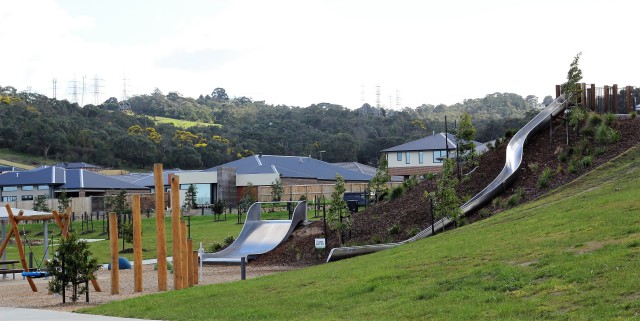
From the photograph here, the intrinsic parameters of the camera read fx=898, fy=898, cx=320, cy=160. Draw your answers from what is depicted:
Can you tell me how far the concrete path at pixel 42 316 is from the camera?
16672 millimetres

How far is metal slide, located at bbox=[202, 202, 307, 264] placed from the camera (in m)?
34.1

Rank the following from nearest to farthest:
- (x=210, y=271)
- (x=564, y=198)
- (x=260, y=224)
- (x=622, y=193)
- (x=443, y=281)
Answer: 1. (x=443, y=281)
2. (x=622, y=193)
3. (x=564, y=198)
4. (x=210, y=271)
5. (x=260, y=224)

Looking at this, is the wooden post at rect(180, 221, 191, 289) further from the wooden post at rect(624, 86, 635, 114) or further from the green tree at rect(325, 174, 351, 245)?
the wooden post at rect(624, 86, 635, 114)

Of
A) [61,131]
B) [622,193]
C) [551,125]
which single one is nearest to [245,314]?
[622,193]

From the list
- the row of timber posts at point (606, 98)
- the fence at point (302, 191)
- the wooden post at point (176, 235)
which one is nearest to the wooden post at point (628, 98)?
the row of timber posts at point (606, 98)

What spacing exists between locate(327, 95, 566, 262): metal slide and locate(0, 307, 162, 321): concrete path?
1069 centimetres

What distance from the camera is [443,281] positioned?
1509cm

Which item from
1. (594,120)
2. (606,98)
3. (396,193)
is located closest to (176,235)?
(396,193)

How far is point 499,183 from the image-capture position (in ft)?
102

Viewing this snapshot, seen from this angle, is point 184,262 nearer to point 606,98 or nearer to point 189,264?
point 189,264

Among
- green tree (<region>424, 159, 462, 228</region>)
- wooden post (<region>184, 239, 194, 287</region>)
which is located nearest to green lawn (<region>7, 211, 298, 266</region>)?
wooden post (<region>184, 239, 194, 287</region>)

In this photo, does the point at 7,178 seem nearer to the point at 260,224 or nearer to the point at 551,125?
the point at 260,224

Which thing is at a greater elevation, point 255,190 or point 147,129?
point 147,129

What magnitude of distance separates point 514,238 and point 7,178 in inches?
2766
